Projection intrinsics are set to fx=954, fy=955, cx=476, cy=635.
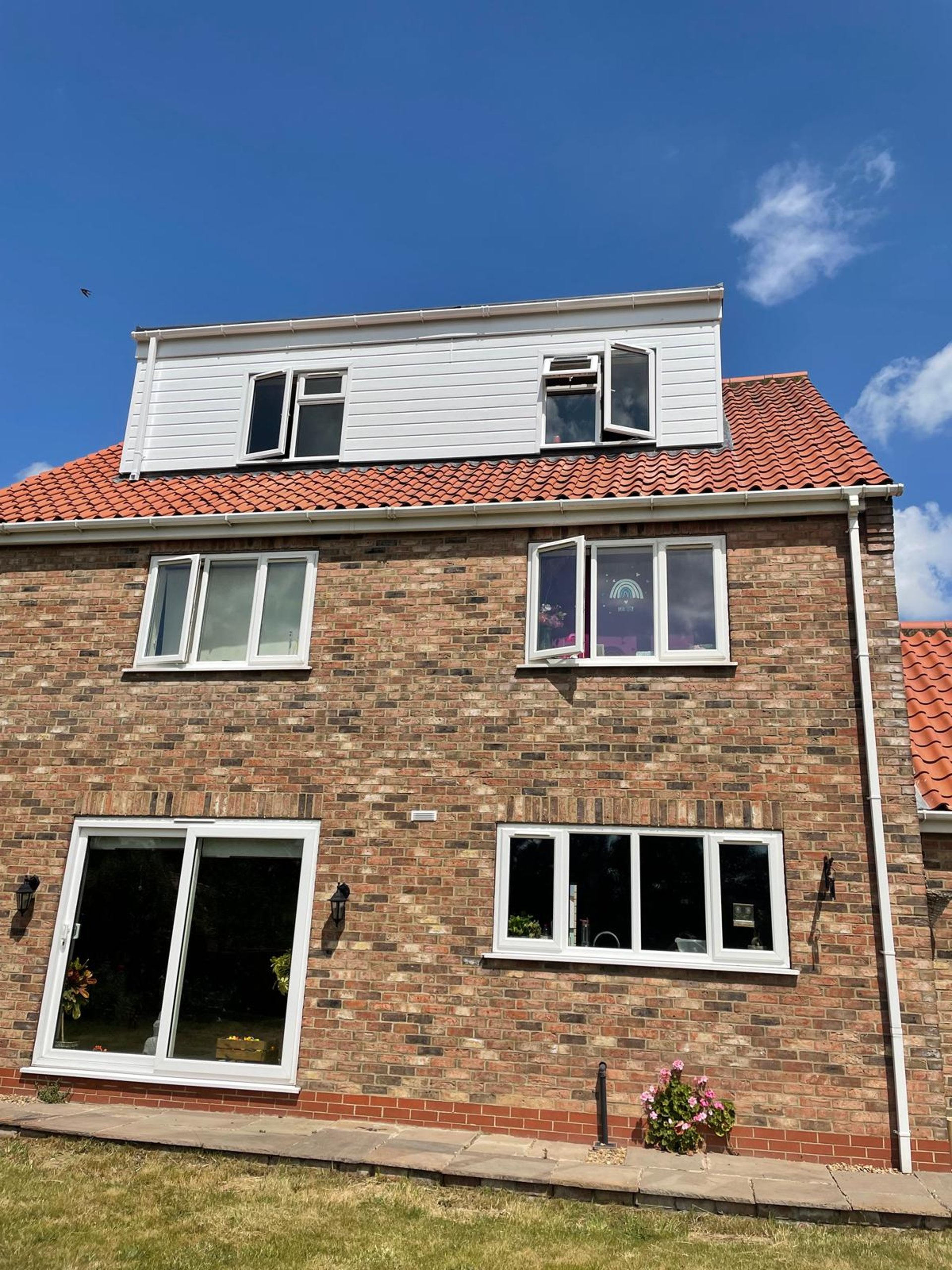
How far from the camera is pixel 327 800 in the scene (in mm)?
9633

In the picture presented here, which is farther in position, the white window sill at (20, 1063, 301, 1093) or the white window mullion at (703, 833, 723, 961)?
the white window sill at (20, 1063, 301, 1093)

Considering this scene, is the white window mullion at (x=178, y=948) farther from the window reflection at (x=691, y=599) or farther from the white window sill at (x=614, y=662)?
the window reflection at (x=691, y=599)

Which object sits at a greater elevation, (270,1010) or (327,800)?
A: (327,800)

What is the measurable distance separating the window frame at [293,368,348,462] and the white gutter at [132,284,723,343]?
25.1 inches

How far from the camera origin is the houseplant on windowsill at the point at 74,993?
9.59m

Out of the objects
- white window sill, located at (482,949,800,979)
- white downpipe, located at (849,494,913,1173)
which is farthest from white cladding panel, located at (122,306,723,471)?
white window sill, located at (482,949,800,979)

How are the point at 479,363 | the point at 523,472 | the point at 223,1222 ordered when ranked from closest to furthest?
the point at 223,1222, the point at 523,472, the point at 479,363

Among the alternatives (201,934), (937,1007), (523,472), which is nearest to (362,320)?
(523,472)

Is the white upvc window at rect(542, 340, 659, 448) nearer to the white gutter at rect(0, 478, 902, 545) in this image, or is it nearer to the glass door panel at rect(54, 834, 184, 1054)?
the white gutter at rect(0, 478, 902, 545)

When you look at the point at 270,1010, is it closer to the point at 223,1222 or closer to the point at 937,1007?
the point at 223,1222

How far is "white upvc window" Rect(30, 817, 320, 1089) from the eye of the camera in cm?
927

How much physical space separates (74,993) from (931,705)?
958cm

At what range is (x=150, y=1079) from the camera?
926cm

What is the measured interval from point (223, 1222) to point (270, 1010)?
2966 mm
